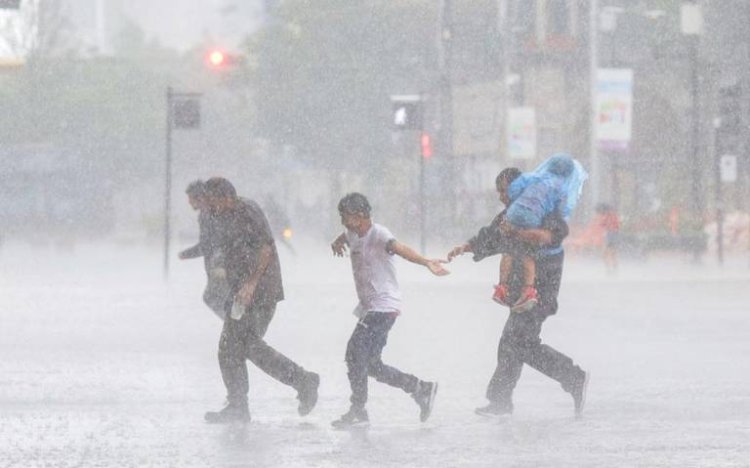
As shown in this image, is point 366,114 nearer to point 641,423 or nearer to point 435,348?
point 435,348

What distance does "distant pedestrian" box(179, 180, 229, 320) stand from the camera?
13.5 metres

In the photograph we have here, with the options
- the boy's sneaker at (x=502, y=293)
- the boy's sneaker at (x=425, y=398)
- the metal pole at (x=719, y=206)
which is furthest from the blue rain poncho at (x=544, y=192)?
the metal pole at (x=719, y=206)

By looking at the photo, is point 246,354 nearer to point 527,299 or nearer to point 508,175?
point 527,299

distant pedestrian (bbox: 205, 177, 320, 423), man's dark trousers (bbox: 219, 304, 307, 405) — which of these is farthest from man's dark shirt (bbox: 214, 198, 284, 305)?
man's dark trousers (bbox: 219, 304, 307, 405)

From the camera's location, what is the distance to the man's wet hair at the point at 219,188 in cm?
1273

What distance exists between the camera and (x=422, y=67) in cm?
7475

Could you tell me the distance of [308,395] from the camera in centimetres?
1301

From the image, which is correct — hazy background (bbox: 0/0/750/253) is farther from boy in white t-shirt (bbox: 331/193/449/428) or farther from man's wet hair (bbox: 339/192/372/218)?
man's wet hair (bbox: 339/192/372/218)

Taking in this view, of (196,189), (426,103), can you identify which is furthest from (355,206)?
(426,103)

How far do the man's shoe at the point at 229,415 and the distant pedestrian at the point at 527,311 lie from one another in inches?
56.9

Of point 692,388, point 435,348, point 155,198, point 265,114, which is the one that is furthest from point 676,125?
point 155,198

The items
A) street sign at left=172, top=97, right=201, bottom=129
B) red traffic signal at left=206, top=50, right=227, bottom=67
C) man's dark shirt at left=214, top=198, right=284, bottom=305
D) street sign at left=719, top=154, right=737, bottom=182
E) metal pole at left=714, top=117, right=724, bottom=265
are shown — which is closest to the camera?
man's dark shirt at left=214, top=198, right=284, bottom=305

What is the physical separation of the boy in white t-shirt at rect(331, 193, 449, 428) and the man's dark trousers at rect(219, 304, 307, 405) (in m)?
0.47

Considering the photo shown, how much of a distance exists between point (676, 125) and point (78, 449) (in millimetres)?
48013
